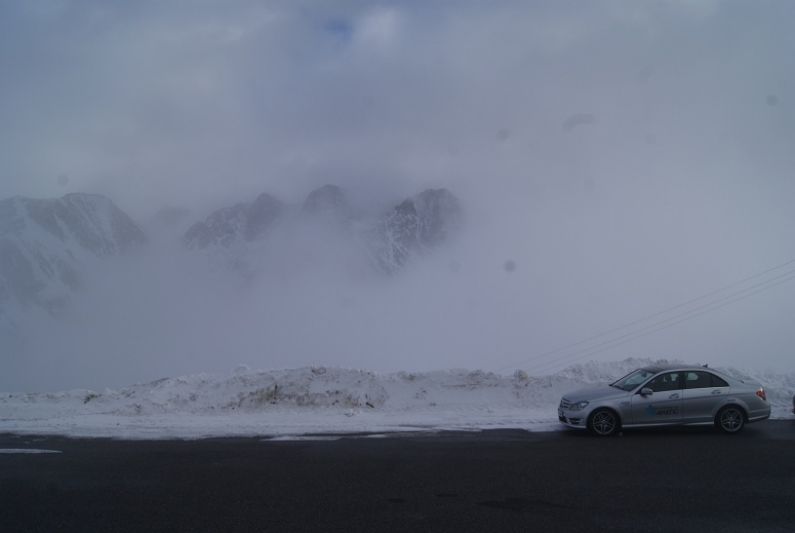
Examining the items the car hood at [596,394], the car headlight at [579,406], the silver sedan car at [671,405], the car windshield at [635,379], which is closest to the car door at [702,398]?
the silver sedan car at [671,405]

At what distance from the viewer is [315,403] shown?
57.5 feet

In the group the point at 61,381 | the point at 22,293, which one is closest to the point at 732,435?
the point at 61,381

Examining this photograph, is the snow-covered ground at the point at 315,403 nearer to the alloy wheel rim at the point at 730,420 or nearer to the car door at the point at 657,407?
the car door at the point at 657,407

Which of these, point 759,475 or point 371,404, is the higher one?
point 371,404

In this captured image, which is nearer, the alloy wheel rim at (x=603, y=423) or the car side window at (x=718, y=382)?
the alloy wheel rim at (x=603, y=423)

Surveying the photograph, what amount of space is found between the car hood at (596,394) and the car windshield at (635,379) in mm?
243

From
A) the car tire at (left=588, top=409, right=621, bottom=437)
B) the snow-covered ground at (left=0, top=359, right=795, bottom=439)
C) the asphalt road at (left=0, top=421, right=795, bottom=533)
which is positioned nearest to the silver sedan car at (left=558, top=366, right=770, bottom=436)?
the car tire at (left=588, top=409, right=621, bottom=437)

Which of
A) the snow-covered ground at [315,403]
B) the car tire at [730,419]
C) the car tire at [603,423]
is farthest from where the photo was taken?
the snow-covered ground at [315,403]

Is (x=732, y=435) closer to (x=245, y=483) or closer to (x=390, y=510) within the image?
(x=390, y=510)

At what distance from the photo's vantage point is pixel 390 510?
6875mm

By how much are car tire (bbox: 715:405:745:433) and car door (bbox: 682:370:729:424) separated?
6.3 inches

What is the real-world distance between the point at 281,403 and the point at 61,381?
305 feet

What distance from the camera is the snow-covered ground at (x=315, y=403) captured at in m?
14.3

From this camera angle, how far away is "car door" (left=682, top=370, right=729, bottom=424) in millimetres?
12203
